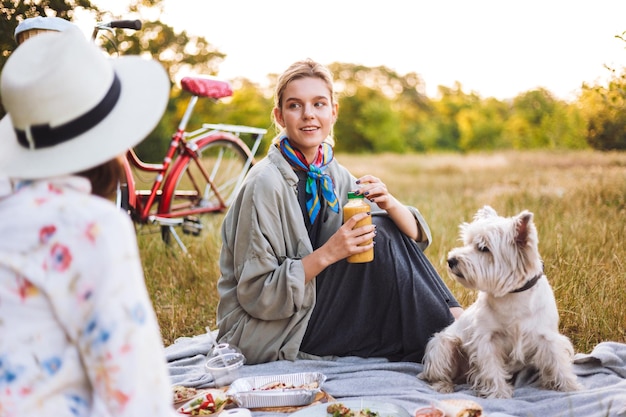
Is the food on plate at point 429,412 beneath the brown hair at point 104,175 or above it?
beneath

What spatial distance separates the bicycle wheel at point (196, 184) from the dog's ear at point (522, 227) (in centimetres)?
312

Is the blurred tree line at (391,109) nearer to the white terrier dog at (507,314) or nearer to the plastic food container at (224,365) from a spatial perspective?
the plastic food container at (224,365)

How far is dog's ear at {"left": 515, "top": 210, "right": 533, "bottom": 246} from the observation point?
2.69m

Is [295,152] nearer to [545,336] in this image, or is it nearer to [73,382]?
[545,336]

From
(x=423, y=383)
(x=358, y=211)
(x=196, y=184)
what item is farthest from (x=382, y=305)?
(x=196, y=184)

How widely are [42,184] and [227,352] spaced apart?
5.97 feet

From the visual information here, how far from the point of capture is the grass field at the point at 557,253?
3.67 metres

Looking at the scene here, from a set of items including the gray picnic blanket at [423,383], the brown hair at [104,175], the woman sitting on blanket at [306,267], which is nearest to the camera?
the brown hair at [104,175]

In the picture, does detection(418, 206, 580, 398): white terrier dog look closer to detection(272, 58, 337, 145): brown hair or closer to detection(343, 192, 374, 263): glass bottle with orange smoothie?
detection(343, 192, 374, 263): glass bottle with orange smoothie

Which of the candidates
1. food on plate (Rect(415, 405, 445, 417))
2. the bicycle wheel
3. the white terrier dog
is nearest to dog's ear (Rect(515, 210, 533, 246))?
the white terrier dog

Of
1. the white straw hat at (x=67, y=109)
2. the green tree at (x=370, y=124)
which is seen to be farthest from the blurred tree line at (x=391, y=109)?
the white straw hat at (x=67, y=109)

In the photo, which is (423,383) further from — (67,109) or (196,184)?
(196,184)

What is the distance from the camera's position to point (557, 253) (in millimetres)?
4328

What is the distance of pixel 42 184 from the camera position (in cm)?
143
